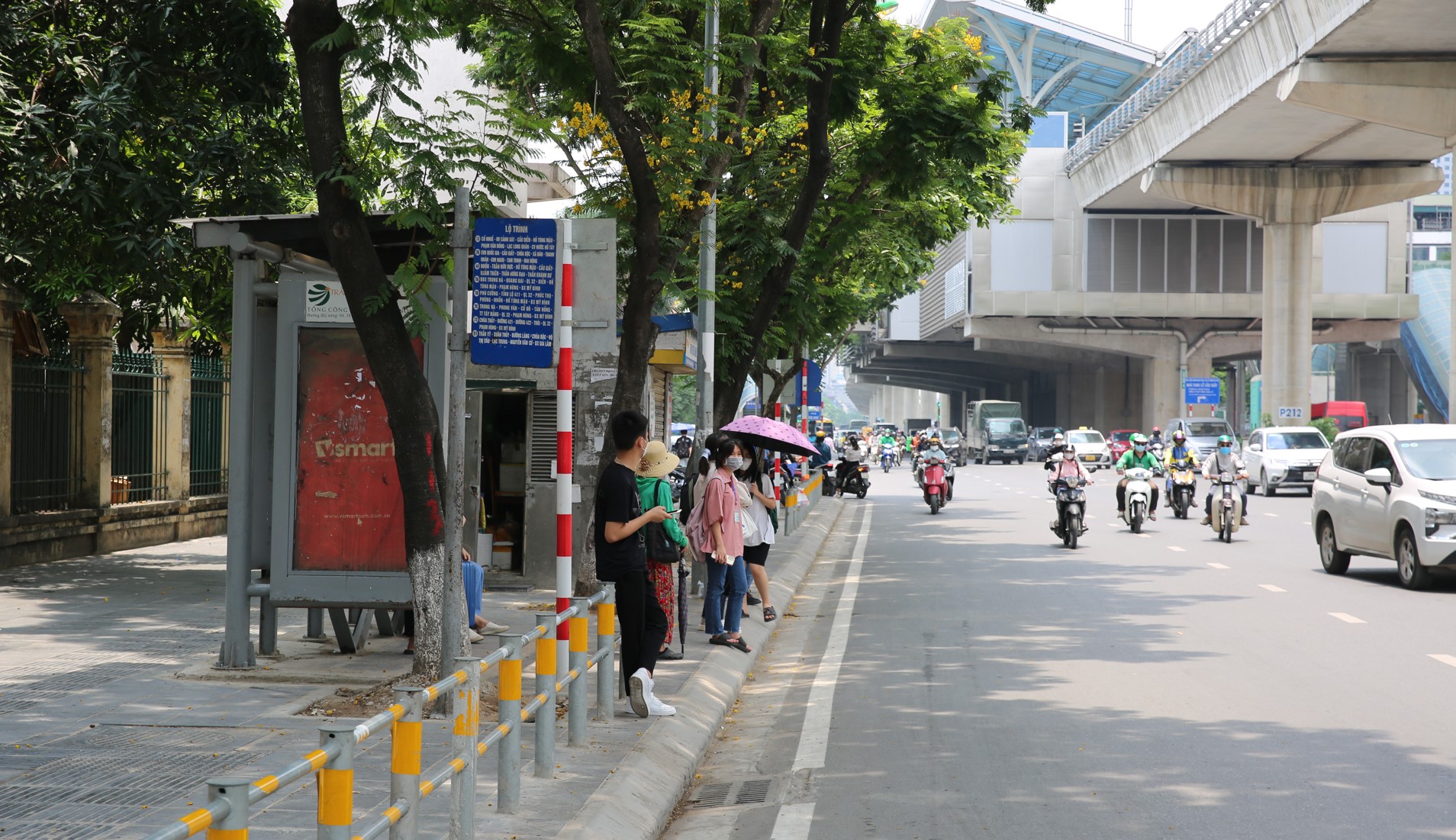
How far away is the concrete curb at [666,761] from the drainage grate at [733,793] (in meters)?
0.10

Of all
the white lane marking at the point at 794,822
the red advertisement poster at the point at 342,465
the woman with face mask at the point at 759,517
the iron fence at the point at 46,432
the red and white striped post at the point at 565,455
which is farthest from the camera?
the iron fence at the point at 46,432

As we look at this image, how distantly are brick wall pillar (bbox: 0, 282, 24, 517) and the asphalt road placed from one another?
28.6 ft

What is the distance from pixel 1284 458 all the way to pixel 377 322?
30422mm

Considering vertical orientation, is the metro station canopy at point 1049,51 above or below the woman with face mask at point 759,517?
above

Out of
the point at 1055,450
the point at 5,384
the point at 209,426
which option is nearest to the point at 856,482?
the point at 1055,450

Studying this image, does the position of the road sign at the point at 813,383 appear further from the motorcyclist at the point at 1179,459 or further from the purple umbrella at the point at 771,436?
the purple umbrella at the point at 771,436

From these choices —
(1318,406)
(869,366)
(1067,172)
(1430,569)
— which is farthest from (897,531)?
(869,366)

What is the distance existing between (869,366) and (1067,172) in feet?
125

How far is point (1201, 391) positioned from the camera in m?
64.9

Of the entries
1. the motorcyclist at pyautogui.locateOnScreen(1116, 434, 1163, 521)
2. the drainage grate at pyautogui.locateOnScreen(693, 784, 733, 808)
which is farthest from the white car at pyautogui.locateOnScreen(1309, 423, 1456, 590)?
the drainage grate at pyautogui.locateOnScreen(693, 784, 733, 808)

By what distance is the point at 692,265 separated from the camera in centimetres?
1627

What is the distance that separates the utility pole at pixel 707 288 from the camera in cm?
1262

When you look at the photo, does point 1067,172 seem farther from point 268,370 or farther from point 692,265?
point 268,370

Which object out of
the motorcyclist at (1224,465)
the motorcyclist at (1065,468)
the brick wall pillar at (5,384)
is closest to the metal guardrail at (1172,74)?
the motorcyclist at (1224,465)
